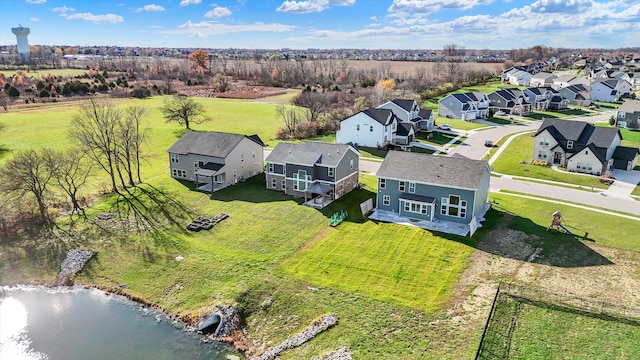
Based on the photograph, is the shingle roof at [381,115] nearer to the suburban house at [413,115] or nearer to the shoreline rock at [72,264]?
the suburban house at [413,115]

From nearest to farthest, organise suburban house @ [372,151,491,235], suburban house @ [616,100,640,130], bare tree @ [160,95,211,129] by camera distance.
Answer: suburban house @ [372,151,491,235] < bare tree @ [160,95,211,129] < suburban house @ [616,100,640,130]

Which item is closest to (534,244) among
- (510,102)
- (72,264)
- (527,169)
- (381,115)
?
(527,169)

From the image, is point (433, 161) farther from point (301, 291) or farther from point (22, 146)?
point (22, 146)

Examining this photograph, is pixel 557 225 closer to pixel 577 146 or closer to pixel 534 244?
pixel 534 244

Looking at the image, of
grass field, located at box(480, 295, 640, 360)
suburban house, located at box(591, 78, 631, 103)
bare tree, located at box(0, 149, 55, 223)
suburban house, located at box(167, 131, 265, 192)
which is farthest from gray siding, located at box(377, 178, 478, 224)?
suburban house, located at box(591, 78, 631, 103)

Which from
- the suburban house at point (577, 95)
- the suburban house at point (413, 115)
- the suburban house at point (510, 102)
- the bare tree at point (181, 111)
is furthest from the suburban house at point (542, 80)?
the bare tree at point (181, 111)

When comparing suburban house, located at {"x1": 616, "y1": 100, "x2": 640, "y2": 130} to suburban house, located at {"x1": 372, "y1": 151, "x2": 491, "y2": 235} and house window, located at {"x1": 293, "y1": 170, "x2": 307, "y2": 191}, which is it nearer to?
suburban house, located at {"x1": 372, "y1": 151, "x2": 491, "y2": 235}

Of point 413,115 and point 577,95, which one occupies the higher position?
point 577,95
